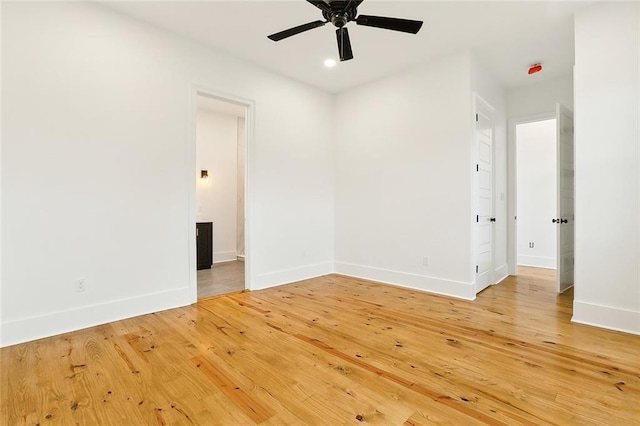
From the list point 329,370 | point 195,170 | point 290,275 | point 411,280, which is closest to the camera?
point 329,370

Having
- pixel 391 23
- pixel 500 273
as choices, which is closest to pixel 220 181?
pixel 391 23

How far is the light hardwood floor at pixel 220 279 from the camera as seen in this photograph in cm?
407

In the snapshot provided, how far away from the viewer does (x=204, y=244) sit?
18.1 ft

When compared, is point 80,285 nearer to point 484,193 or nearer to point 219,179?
point 219,179

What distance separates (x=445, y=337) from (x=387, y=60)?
3306mm

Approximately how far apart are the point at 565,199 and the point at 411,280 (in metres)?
2.20

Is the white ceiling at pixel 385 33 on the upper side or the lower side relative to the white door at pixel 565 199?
upper

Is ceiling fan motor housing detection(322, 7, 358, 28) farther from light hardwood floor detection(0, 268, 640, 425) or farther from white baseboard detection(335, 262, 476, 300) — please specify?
white baseboard detection(335, 262, 476, 300)

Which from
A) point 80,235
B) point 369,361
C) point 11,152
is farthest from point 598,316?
point 11,152

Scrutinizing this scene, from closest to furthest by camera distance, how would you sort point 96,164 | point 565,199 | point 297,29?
1. point 297,29
2. point 96,164
3. point 565,199

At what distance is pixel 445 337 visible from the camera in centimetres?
258

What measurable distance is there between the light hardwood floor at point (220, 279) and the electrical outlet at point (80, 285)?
3.99 ft

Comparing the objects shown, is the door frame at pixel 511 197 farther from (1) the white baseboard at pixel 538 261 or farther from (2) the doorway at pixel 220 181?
(2) the doorway at pixel 220 181

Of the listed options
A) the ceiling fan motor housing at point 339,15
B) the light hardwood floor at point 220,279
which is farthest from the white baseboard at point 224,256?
the ceiling fan motor housing at point 339,15
